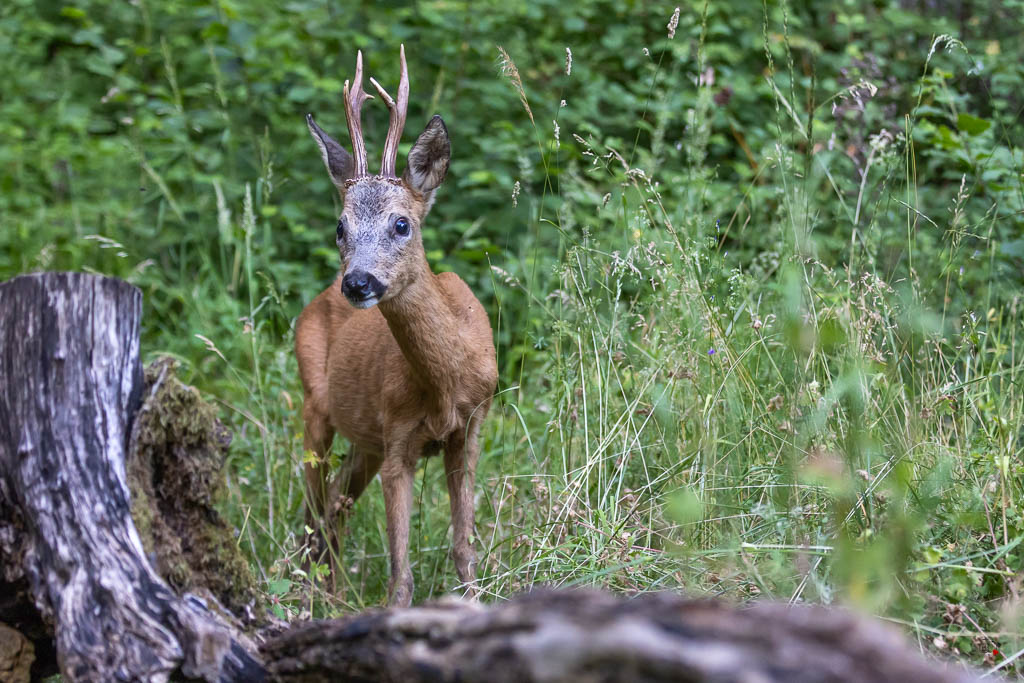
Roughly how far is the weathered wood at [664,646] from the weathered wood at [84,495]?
803 millimetres

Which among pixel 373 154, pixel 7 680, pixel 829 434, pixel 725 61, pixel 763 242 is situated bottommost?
pixel 7 680

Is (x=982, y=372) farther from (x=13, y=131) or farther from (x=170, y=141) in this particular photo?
(x=13, y=131)

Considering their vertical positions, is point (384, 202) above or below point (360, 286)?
above

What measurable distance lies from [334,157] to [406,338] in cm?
98

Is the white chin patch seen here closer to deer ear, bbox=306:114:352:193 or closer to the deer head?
the deer head

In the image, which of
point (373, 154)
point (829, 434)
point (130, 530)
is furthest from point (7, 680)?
point (373, 154)

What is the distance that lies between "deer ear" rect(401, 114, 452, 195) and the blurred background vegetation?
0.40m

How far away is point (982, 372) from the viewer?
12.5 ft

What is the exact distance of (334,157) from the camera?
4.52m

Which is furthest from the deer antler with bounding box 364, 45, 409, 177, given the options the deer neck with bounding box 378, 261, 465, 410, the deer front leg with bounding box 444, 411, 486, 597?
the deer front leg with bounding box 444, 411, 486, 597

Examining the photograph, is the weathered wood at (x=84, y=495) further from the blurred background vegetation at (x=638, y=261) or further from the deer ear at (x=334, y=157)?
the deer ear at (x=334, y=157)

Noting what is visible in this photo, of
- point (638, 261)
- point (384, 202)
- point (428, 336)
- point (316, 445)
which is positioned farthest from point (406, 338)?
point (316, 445)

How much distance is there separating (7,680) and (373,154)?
4681mm

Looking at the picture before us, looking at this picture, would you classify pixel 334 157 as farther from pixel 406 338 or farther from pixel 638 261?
pixel 638 261
